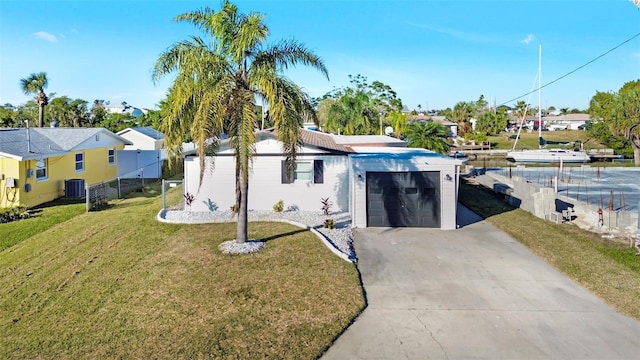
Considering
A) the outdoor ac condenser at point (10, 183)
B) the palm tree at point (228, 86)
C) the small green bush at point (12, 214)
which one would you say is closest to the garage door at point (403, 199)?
the palm tree at point (228, 86)

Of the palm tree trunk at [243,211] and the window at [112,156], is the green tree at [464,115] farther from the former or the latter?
the palm tree trunk at [243,211]

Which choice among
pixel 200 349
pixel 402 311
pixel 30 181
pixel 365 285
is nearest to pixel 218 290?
pixel 200 349

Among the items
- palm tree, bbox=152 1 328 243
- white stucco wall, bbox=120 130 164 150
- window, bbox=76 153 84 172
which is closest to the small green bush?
window, bbox=76 153 84 172

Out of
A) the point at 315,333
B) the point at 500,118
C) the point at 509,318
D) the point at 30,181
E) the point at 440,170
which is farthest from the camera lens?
the point at 500,118

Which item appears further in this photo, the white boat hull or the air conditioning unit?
the white boat hull

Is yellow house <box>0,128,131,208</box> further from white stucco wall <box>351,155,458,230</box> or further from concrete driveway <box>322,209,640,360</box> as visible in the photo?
concrete driveway <box>322,209,640,360</box>

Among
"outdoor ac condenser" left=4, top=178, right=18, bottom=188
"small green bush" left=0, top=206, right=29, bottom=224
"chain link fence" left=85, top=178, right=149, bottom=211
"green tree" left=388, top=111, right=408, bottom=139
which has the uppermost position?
"green tree" left=388, top=111, right=408, bottom=139

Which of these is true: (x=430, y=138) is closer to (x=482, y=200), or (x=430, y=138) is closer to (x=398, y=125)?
(x=482, y=200)

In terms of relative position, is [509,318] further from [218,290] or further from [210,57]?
[210,57]
